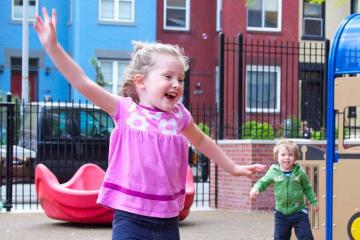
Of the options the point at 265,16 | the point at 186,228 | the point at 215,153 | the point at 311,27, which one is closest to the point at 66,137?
the point at 186,228

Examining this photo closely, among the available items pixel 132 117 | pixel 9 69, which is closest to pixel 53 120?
pixel 132 117

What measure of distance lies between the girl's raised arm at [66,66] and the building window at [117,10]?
26148 mm

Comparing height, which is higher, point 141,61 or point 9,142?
point 141,61

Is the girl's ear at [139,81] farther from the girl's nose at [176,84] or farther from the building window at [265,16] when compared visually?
the building window at [265,16]

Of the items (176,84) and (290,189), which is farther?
(290,189)

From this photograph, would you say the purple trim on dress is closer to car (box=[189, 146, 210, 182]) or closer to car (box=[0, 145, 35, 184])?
car (box=[0, 145, 35, 184])

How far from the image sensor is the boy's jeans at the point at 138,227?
4.48 m

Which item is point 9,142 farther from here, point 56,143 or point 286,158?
point 286,158

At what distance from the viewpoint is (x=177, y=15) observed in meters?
30.9

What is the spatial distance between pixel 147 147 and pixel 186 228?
6.81 meters

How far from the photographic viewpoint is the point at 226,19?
3002cm

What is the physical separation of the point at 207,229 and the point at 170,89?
6.85 metres

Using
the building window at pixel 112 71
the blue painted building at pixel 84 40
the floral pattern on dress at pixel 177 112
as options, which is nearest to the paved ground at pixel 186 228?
the floral pattern on dress at pixel 177 112

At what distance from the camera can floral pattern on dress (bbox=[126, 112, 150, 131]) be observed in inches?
181
